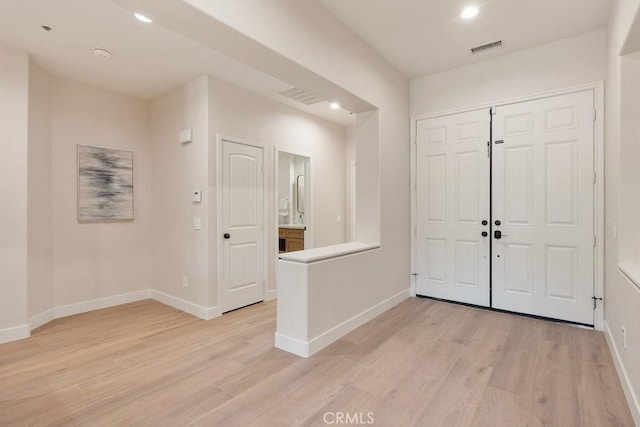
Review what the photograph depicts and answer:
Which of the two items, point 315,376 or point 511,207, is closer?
point 315,376

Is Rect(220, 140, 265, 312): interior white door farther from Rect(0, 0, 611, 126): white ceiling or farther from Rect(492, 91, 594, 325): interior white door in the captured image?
Rect(492, 91, 594, 325): interior white door

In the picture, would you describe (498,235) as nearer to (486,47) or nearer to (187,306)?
(486,47)

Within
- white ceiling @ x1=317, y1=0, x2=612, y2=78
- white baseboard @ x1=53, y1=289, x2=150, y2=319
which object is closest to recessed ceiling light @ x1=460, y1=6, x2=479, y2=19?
white ceiling @ x1=317, y1=0, x2=612, y2=78

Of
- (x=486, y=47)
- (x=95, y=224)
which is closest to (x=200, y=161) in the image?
(x=95, y=224)

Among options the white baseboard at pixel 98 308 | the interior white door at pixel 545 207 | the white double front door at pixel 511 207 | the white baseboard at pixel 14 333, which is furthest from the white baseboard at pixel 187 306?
the interior white door at pixel 545 207

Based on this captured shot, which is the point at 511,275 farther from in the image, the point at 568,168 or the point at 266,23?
the point at 266,23

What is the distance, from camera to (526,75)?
347 cm

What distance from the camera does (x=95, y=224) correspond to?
4.07 meters

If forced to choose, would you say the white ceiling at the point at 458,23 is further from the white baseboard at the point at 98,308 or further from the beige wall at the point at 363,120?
the white baseboard at the point at 98,308

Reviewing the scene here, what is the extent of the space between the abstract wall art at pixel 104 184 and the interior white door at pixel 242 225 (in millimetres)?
1529

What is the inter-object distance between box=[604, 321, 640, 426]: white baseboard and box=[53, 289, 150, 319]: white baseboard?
5.04 m

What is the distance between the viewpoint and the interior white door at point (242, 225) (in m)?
3.87

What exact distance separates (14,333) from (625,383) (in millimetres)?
5067

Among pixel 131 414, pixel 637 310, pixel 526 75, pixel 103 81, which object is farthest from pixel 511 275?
pixel 103 81
